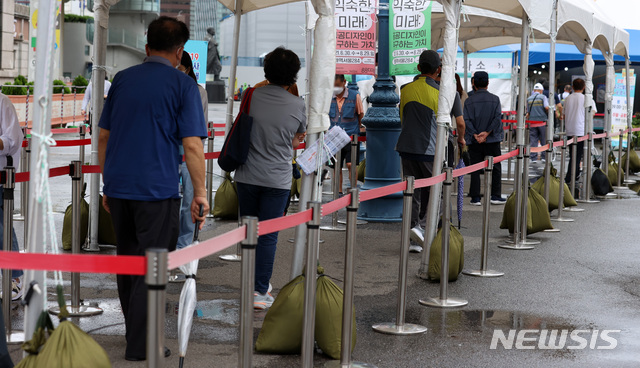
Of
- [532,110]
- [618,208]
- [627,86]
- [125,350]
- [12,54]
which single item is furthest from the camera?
[12,54]

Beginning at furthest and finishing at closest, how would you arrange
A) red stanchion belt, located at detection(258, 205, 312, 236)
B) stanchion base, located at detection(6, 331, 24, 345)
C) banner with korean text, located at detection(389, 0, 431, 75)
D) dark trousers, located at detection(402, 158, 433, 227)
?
1. banner with korean text, located at detection(389, 0, 431, 75)
2. dark trousers, located at detection(402, 158, 433, 227)
3. stanchion base, located at detection(6, 331, 24, 345)
4. red stanchion belt, located at detection(258, 205, 312, 236)

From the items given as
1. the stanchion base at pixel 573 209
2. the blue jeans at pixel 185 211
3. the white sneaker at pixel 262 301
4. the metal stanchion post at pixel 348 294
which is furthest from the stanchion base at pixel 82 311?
the stanchion base at pixel 573 209

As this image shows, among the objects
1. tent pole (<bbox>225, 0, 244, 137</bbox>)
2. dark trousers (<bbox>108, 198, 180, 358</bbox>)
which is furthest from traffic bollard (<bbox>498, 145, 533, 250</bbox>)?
dark trousers (<bbox>108, 198, 180, 358</bbox>)

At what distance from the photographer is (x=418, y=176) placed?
9.45 meters

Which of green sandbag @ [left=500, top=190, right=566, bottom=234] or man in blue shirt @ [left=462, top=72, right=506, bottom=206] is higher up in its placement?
man in blue shirt @ [left=462, top=72, right=506, bottom=206]

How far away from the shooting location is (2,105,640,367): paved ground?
19.0 ft

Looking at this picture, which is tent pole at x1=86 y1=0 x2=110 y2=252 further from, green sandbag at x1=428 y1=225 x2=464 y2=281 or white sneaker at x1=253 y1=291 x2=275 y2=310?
green sandbag at x1=428 y1=225 x2=464 y2=281

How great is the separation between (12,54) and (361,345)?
3384 cm

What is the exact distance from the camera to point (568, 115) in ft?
53.3

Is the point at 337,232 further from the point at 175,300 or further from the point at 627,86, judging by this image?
the point at 627,86

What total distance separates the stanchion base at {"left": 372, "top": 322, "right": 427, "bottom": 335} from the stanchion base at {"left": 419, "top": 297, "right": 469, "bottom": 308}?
72cm

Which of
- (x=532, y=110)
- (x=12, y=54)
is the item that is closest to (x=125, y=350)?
(x=532, y=110)

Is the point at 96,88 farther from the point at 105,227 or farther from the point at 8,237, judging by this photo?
the point at 8,237

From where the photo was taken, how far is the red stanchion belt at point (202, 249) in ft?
11.4
